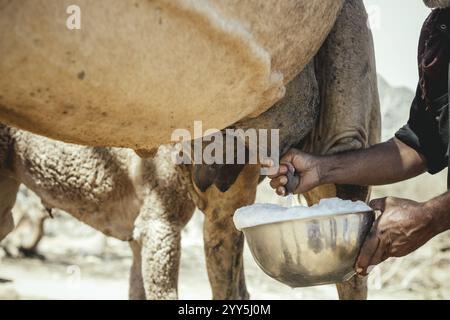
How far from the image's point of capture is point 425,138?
204cm

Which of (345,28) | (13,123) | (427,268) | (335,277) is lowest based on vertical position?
(335,277)

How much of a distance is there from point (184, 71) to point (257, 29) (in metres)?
0.16

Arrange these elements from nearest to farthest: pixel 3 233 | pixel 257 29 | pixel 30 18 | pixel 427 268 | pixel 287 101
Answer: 1. pixel 30 18
2. pixel 257 29
3. pixel 287 101
4. pixel 3 233
5. pixel 427 268

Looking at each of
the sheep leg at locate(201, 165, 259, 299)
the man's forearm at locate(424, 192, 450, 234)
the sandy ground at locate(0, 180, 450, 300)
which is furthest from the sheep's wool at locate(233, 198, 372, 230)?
the sandy ground at locate(0, 180, 450, 300)

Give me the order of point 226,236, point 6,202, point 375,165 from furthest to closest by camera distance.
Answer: point 6,202
point 226,236
point 375,165

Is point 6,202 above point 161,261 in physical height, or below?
above

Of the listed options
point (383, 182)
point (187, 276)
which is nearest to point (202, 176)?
point (383, 182)

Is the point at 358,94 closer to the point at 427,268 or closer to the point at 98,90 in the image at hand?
the point at 98,90

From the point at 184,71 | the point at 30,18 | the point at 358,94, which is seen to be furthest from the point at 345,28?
the point at 30,18

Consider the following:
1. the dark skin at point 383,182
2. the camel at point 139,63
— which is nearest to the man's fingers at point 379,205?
the dark skin at point 383,182

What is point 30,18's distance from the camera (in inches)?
44.3

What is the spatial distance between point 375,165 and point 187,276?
13.3ft

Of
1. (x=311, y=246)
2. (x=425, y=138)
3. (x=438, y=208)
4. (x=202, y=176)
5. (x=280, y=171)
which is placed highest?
(x=202, y=176)

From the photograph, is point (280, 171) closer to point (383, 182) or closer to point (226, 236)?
point (383, 182)
